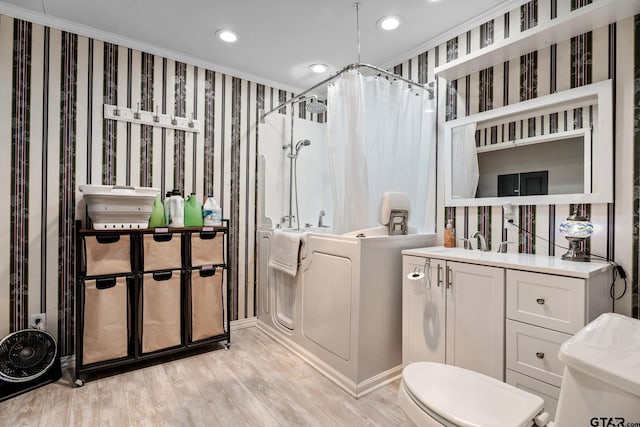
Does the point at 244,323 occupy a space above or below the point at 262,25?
below

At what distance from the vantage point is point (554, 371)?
→ 141 cm

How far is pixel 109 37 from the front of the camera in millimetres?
2430

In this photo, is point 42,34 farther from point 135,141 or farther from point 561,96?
point 561,96

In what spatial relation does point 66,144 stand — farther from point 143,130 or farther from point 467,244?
point 467,244

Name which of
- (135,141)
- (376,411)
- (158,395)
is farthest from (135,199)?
(376,411)

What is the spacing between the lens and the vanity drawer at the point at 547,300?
135 centimetres

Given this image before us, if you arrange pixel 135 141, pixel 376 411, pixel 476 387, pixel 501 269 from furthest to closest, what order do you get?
pixel 135 141, pixel 376 411, pixel 501 269, pixel 476 387

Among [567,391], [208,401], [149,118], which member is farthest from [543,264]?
[149,118]

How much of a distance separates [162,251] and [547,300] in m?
2.34

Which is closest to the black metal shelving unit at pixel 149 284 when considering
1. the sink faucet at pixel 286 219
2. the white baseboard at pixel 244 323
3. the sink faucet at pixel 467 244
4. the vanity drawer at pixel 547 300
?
the white baseboard at pixel 244 323

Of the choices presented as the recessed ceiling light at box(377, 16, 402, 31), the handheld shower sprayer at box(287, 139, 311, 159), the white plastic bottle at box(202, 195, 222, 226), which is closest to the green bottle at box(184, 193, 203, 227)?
the white plastic bottle at box(202, 195, 222, 226)

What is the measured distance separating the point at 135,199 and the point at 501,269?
226 cm

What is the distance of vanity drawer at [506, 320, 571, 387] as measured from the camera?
140 centimetres

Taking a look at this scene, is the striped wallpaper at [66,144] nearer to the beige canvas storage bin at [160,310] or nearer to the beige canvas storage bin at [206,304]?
the beige canvas storage bin at [160,310]
